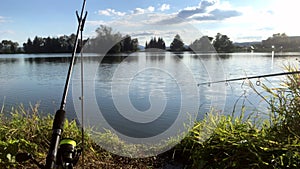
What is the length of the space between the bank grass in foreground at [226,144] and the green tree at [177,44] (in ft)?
2.72

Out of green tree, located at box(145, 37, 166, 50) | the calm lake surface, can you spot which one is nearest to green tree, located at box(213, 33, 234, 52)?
the calm lake surface

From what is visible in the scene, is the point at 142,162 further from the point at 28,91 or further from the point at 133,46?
the point at 28,91

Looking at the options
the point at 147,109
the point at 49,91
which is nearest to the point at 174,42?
the point at 147,109

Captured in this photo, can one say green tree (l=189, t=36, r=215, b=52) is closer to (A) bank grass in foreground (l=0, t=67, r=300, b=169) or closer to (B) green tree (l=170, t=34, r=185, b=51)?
(B) green tree (l=170, t=34, r=185, b=51)

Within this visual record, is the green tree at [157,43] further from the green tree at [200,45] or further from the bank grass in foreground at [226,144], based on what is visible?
the bank grass in foreground at [226,144]

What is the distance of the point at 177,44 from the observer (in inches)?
114

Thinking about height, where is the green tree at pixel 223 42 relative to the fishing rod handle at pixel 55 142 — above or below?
above

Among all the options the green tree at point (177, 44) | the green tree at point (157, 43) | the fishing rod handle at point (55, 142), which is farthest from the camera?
the green tree at point (157, 43)

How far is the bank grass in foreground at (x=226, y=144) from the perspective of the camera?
1922mm

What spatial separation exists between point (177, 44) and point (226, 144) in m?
1.17

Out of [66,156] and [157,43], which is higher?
[157,43]

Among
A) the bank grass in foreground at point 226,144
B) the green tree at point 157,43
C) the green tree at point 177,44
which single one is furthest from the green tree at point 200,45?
the bank grass in foreground at point 226,144

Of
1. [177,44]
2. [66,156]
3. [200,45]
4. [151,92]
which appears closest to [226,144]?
[200,45]

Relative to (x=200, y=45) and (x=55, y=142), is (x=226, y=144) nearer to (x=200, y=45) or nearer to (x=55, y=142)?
(x=200, y=45)
